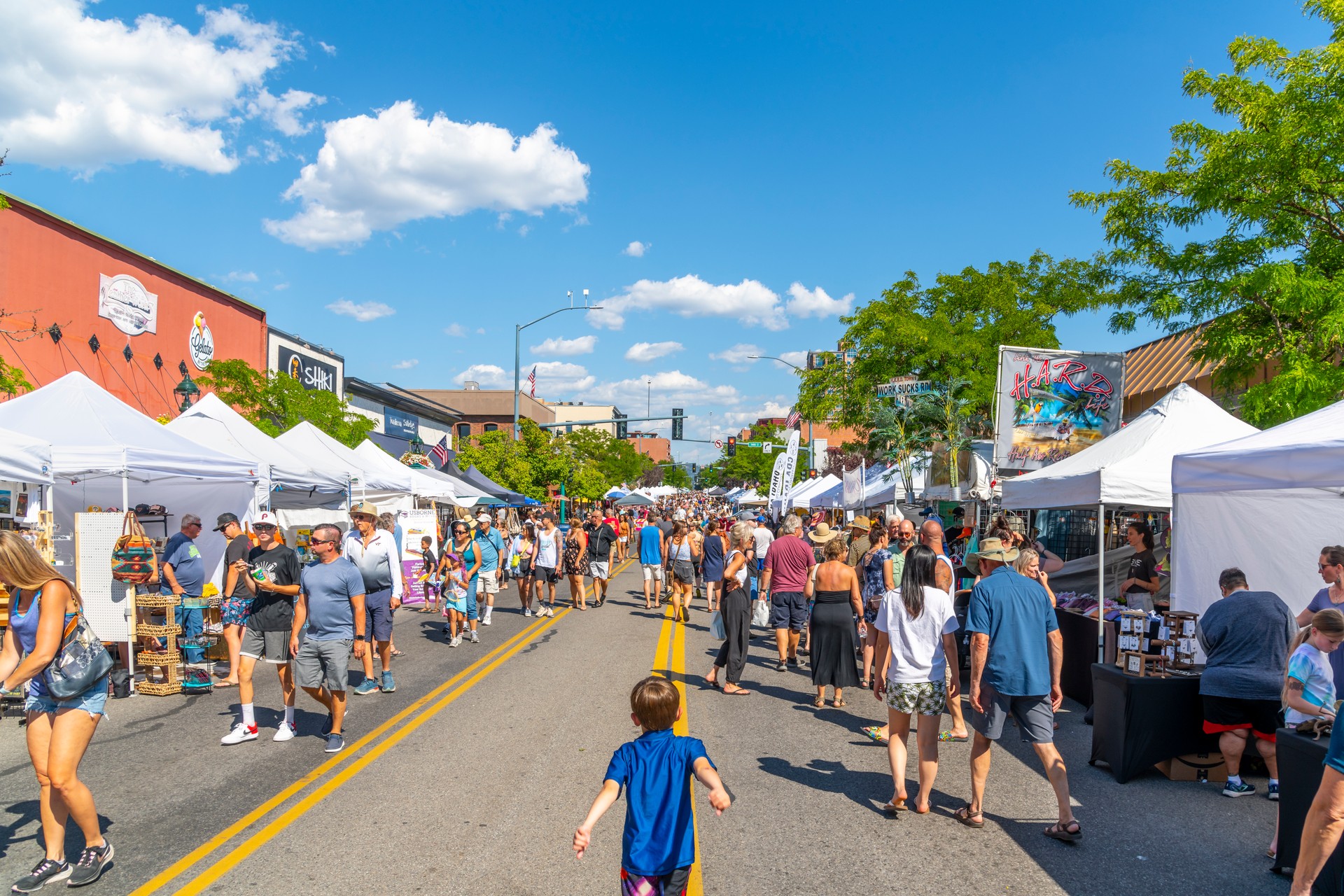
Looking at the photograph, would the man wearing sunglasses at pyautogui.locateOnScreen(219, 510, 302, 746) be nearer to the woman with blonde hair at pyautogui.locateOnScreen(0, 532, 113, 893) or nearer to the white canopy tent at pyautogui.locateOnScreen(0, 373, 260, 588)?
the woman with blonde hair at pyautogui.locateOnScreen(0, 532, 113, 893)

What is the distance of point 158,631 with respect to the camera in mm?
9445

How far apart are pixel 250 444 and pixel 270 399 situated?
11.8 meters

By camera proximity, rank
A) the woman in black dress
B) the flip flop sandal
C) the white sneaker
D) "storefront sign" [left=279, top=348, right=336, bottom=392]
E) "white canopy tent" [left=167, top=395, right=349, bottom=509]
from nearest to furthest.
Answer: the flip flop sandal, the white sneaker, the woman in black dress, "white canopy tent" [left=167, top=395, right=349, bottom=509], "storefront sign" [left=279, top=348, right=336, bottom=392]

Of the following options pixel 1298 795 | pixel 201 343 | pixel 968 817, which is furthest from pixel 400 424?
pixel 1298 795

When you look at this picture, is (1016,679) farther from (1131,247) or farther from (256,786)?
(1131,247)

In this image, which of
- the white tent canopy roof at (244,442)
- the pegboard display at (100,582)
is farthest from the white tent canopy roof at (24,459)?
the white tent canopy roof at (244,442)

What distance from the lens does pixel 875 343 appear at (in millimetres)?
25938

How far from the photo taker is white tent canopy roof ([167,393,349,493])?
14234 mm

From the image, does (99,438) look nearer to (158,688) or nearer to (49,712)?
(158,688)

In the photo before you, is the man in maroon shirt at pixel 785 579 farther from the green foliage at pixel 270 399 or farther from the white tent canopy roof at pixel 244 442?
the green foliage at pixel 270 399

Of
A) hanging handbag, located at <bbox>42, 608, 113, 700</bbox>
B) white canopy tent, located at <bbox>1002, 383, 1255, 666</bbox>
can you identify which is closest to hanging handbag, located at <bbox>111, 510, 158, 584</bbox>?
hanging handbag, located at <bbox>42, 608, 113, 700</bbox>

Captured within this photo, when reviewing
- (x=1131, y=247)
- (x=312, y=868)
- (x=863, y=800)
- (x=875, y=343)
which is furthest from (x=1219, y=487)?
(x=875, y=343)

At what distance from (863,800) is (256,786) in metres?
4.28

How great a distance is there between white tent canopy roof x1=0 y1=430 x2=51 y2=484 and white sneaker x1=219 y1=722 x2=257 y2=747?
3.70m
